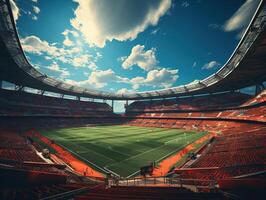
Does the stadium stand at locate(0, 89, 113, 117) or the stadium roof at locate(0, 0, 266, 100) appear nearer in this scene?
the stadium roof at locate(0, 0, 266, 100)

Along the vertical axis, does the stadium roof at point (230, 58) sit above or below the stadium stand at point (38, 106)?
above

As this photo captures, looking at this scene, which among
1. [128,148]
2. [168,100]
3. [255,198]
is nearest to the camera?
[255,198]

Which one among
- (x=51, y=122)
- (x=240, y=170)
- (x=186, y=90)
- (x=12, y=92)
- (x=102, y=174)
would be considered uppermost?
(x=186, y=90)

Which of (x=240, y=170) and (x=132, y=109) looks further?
(x=132, y=109)

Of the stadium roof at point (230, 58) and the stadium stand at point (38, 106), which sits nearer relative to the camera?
the stadium roof at point (230, 58)

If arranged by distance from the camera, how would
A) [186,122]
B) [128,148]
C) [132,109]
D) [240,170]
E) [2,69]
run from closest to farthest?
[240,170], [128,148], [2,69], [186,122], [132,109]

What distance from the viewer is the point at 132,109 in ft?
268

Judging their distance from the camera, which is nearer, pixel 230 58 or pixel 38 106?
pixel 230 58

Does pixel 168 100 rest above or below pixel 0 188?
above

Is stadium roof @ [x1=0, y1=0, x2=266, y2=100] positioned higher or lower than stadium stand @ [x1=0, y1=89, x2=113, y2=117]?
higher

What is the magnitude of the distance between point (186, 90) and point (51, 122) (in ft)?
171

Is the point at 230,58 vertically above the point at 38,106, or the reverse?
the point at 230,58

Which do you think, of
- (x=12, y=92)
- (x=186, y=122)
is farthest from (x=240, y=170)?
(x=12, y=92)

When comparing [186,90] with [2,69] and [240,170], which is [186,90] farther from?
[2,69]
